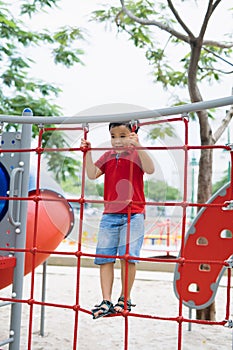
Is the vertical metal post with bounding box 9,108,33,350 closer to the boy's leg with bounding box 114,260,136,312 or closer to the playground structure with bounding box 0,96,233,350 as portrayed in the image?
the playground structure with bounding box 0,96,233,350

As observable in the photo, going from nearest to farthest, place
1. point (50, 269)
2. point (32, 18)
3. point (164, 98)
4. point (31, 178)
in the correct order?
point (31, 178)
point (164, 98)
point (32, 18)
point (50, 269)

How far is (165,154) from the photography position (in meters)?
2.03

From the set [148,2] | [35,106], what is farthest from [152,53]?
[35,106]

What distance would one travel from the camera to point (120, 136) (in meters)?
2.06

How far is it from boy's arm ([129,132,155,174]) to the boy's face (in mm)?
33

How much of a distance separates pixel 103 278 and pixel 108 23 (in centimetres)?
328

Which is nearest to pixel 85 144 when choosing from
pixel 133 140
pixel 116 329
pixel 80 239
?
pixel 133 140

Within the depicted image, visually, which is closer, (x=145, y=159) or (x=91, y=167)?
(x=145, y=159)

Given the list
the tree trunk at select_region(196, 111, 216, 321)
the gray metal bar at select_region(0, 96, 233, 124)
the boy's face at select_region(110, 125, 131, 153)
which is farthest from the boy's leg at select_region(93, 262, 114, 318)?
the tree trunk at select_region(196, 111, 216, 321)

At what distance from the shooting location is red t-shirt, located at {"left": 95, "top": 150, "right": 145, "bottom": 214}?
2.01 meters

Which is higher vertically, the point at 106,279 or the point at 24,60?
the point at 24,60

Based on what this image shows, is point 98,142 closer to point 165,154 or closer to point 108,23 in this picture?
point 165,154

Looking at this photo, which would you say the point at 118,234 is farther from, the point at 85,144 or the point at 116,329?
the point at 116,329

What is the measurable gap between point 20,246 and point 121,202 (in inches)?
25.5
